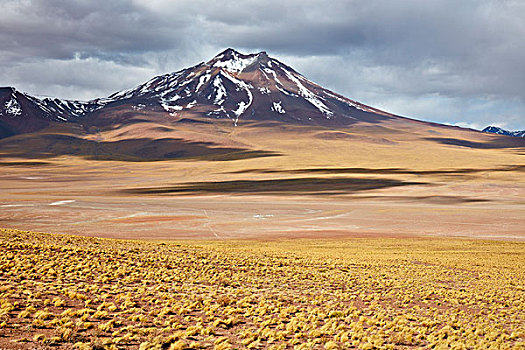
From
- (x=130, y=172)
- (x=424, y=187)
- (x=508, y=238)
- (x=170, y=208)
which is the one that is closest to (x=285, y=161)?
(x=130, y=172)

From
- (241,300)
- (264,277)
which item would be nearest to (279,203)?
(264,277)

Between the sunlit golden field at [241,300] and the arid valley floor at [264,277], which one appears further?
the arid valley floor at [264,277]

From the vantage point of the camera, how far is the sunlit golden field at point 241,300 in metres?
12.4

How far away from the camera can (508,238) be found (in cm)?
4453

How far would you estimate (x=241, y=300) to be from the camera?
16672 millimetres

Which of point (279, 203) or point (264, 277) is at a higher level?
point (264, 277)

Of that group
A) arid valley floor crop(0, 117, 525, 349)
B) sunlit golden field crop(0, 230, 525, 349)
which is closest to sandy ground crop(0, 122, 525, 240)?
arid valley floor crop(0, 117, 525, 349)

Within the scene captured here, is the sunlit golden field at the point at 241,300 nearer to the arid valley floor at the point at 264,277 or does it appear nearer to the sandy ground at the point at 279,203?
the arid valley floor at the point at 264,277

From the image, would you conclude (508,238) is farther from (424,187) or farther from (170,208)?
(424,187)

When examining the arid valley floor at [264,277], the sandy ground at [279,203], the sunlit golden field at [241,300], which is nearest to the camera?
the sunlit golden field at [241,300]

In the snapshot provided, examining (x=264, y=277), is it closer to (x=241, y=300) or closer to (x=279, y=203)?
(x=241, y=300)

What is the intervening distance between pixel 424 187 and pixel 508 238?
54374 millimetres

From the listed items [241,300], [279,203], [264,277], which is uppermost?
[241,300]

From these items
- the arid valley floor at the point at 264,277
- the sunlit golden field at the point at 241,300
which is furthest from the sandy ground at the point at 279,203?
the sunlit golden field at the point at 241,300
